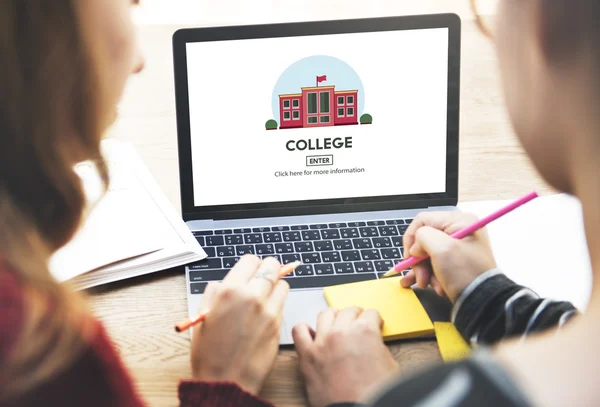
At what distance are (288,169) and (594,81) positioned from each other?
0.60 metres

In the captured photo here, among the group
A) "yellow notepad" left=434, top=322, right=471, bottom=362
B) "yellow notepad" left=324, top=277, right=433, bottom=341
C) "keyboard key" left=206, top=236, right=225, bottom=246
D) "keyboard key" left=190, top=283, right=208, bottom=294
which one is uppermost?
"keyboard key" left=206, top=236, right=225, bottom=246

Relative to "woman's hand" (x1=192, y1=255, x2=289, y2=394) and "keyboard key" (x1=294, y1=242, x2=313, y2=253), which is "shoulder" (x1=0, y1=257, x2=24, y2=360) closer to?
"woman's hand" (x1=192, y1=255, x2=289, y2=394)

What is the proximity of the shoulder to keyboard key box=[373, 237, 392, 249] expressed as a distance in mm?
556

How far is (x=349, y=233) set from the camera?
3.22 feet

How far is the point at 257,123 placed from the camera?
1006 mm

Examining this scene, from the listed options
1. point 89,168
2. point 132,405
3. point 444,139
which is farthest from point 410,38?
point 132,405

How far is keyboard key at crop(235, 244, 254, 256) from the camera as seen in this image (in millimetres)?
943

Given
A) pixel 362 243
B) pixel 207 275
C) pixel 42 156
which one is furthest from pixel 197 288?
pixel 42 156

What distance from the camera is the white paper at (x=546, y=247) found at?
85cm

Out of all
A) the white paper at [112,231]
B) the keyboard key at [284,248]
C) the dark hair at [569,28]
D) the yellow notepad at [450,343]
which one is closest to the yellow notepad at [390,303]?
the yellow notepad at [450,343]

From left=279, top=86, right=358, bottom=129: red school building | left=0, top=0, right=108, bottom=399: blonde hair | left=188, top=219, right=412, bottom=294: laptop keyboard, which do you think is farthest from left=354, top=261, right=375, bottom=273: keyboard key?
left=0, top=0, right=108, bottom=399: blonde hair

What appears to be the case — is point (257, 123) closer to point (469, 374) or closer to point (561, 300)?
point (561, 300)

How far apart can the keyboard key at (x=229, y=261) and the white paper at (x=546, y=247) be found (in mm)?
337

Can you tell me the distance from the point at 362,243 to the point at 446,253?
155 mm
